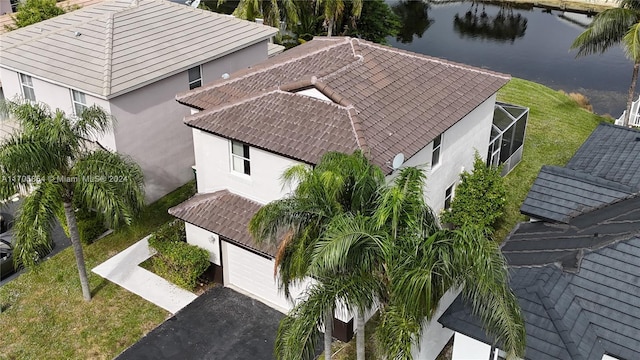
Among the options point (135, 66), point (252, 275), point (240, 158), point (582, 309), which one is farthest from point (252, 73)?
point (582, 309)

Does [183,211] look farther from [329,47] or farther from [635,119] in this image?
[635,119]

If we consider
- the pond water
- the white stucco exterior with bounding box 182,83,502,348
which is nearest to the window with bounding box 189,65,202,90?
the white stucco exterior with bounding box 182,83,502,348

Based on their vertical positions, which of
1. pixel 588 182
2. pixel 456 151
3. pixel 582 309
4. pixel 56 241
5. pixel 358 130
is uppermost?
pixel 358 130

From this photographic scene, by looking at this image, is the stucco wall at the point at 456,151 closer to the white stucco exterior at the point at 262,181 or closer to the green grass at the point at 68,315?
the white stucco exterior at the point at 262,181

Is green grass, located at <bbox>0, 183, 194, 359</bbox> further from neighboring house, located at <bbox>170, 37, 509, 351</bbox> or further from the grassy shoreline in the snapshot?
neighboring house, located at <bbox>170, 37, 509, 351</bbox>

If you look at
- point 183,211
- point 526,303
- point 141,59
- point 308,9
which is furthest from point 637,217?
point 308,9

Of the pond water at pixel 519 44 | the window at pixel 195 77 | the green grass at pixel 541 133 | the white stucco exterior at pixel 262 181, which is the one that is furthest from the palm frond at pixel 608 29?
the window at pixel 195 77

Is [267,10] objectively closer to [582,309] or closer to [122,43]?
[122,43]
